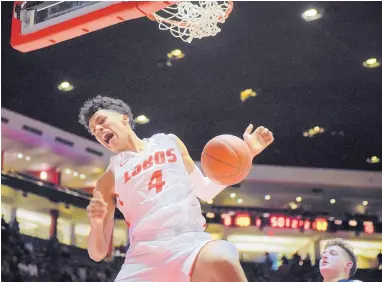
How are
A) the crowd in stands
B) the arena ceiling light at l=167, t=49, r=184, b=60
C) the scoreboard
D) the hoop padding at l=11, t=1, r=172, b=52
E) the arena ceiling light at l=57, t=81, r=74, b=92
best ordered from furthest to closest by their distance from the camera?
the scoreboard, the arena ceiling light at l=57, t=81, r=74, b=92, the crowd in stands, the arena ceiling light at l=167, t=49, r=184, b=60, the hoop padding at l=11, t=1, r=172, b=52

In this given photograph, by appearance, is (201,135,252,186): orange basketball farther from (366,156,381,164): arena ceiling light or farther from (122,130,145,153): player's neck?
(366,156,381,164): arena ceiling light

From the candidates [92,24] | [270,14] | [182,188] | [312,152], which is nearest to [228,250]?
[182,188]

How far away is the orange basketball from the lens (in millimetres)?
3383

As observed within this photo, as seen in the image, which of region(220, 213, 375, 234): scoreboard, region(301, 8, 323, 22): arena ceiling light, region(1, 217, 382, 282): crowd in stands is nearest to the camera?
region(301, 8, 323, 22): arena ceiling light

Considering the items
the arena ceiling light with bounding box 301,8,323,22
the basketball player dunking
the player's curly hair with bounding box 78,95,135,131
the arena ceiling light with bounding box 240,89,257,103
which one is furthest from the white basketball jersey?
the arena ceiling light with bounding box 240,89,257,103

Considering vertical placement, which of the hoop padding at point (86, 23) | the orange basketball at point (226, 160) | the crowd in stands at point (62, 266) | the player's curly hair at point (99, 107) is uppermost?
the hoop padding at point (86, 23)

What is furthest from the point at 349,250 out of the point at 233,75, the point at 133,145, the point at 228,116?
the point at 228,116

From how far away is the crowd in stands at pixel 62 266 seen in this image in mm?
12557

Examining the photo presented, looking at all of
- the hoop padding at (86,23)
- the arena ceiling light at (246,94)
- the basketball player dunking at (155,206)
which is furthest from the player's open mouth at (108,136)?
the arena ceiling light at (246,94)

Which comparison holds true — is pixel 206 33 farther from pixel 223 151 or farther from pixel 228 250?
pixel 228 250

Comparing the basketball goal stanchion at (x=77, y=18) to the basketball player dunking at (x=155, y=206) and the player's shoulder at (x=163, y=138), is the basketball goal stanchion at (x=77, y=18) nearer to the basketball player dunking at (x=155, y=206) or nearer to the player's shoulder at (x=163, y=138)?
the basketball player dunking at (x=155, y=206)

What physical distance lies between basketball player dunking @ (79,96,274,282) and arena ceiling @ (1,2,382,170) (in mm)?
6446

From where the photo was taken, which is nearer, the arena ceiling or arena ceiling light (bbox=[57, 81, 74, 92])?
the arena ceiling

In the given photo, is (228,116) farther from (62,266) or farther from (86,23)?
(86,23)
